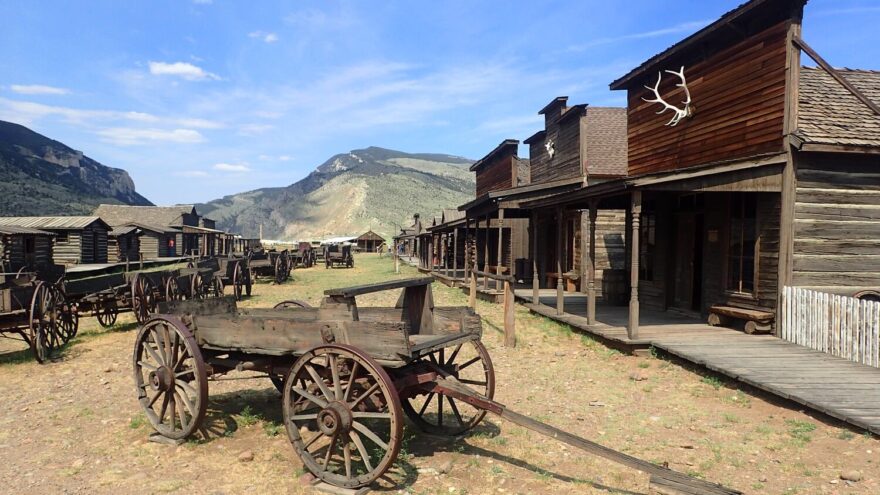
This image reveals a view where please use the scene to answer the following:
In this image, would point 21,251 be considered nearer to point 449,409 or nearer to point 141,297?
point 141,297

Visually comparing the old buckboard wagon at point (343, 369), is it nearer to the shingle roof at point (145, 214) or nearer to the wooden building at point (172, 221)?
the wooden building at point (172, 221)

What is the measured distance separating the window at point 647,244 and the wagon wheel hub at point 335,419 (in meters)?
10.6

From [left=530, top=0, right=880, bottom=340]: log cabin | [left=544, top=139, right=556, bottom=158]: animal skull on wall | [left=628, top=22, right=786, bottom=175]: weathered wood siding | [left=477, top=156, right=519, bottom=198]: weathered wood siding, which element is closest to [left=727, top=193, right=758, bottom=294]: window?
[left=530, top=0, right=880, bottom=340]: log cabin

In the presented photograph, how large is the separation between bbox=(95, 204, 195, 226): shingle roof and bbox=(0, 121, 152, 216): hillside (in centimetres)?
1925

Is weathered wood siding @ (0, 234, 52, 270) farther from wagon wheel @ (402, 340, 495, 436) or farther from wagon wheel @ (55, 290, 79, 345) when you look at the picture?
wagon wheel @ (402, 340, 495, 436)

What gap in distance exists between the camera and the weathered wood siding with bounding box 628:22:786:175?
883cm

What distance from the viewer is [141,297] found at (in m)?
10.8

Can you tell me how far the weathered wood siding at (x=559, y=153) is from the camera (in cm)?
1720

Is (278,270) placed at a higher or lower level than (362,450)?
higher

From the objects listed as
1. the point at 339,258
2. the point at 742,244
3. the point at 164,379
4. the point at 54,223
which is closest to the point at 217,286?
the point at 164,379

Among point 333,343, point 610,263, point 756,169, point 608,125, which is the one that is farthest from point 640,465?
point 608,125

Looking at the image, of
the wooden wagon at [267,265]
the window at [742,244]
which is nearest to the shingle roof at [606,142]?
the window at [742,244]

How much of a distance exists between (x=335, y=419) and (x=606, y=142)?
16.1 m

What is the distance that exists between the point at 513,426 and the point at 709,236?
7.35m
